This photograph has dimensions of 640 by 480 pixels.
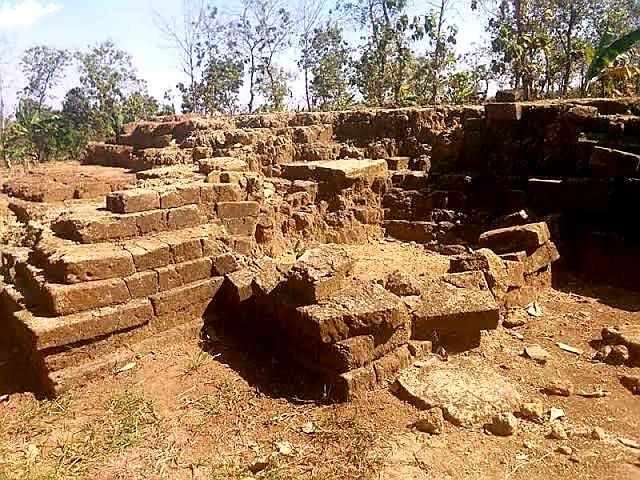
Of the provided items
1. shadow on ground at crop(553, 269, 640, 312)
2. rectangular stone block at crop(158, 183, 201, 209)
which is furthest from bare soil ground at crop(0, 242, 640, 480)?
rectangular stone block at crop(158, 183, 201, 209)

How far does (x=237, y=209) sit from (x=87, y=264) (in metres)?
2.40

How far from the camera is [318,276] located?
14.3 ft

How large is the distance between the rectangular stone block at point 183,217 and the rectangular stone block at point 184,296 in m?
0.76

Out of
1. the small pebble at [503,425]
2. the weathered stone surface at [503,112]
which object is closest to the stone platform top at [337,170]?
the weathered stone surface at [503,112]

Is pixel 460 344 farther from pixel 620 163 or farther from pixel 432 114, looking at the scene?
pixel 432 114

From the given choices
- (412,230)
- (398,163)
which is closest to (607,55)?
(398,163)

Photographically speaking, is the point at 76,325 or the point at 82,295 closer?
the point at 76,325

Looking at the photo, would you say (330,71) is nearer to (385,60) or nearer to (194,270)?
(385,60)

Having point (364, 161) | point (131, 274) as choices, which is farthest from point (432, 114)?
point (131, 274)

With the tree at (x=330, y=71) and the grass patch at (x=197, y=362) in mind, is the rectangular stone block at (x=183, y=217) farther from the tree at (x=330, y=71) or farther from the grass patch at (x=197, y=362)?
the tree at (x=330, y=71)

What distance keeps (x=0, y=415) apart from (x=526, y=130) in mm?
7815

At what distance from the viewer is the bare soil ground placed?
3357 mm

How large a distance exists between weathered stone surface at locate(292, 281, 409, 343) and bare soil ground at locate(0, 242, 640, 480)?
485 mm

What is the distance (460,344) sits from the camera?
15.5 feet
